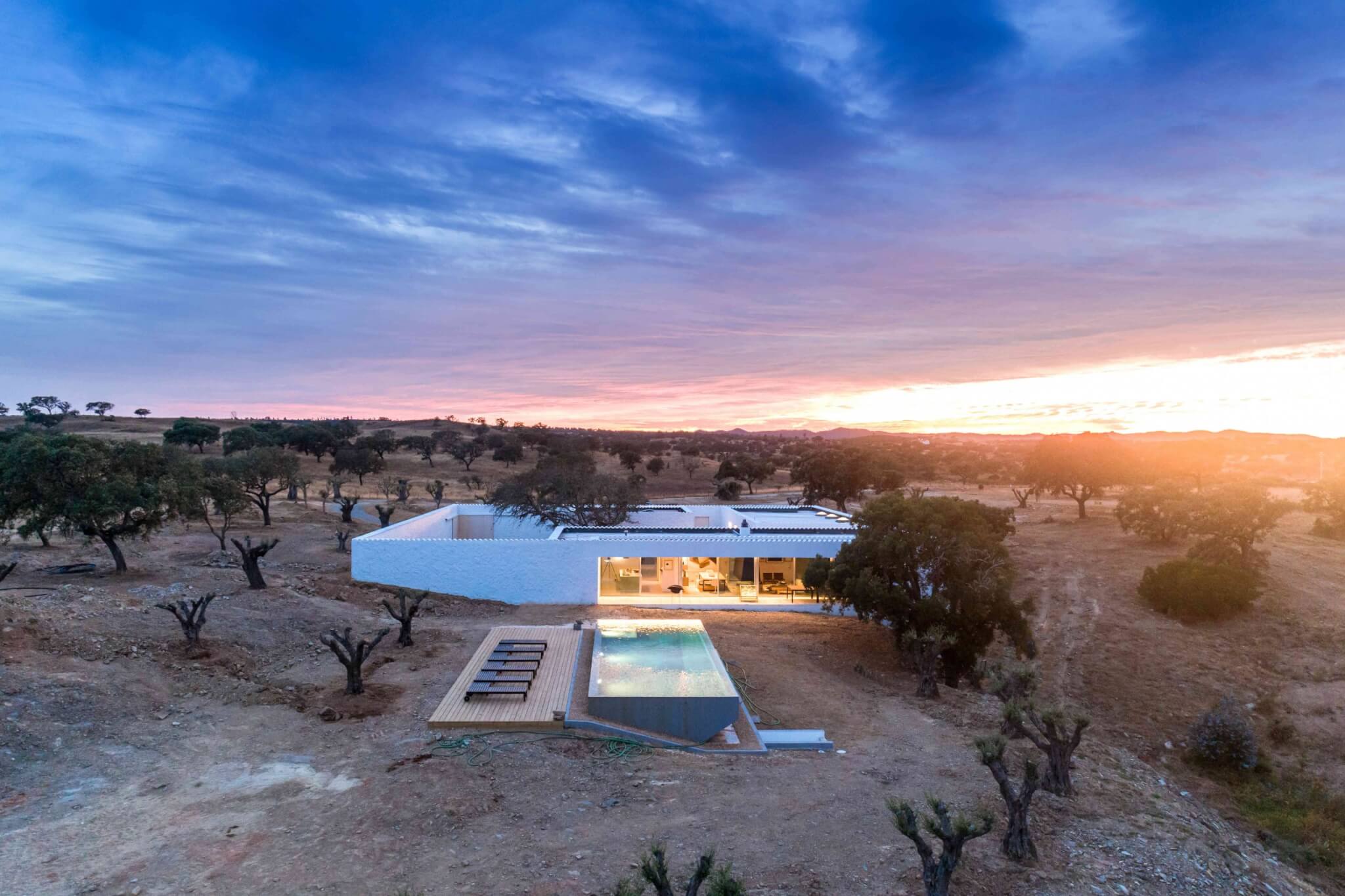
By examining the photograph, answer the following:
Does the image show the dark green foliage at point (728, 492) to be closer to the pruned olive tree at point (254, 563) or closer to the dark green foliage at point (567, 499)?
the dark green foliage at point (567, 499)

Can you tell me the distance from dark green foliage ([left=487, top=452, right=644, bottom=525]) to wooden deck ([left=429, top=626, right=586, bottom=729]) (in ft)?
40.9

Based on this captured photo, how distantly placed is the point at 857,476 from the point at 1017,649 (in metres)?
21.4

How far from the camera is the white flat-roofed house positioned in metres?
20.8

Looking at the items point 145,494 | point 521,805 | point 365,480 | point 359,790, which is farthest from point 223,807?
point 365,480

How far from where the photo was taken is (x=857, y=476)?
1491 inches

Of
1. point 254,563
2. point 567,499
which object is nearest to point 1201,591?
point 567,499

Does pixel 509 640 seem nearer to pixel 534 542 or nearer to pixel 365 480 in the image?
pixel 534 542

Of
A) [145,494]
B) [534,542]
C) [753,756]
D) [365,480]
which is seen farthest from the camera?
[365,480]

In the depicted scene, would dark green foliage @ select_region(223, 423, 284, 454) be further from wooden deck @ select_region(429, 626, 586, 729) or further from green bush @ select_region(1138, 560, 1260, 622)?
green bush @ select_region(1138, 560, 1260, 622)

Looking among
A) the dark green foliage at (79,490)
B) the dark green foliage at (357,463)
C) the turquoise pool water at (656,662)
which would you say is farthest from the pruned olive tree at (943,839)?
the dark green foliage at (357,463)

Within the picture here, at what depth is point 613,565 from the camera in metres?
22.1

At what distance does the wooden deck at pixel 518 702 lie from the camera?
11.1 metres

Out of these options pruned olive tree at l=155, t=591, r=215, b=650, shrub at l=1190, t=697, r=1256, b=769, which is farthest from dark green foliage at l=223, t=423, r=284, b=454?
shrub at l=1190, t=697, r=1256, b=769

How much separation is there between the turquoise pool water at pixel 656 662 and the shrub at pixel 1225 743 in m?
11.0
